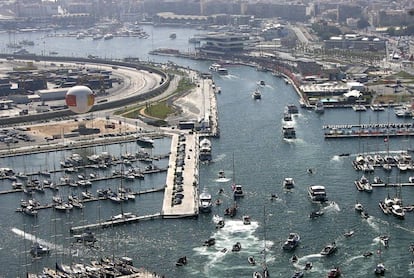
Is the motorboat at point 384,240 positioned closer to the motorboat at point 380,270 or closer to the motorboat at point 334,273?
the motorboat at point 380,270

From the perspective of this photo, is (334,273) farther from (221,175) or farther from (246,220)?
(221,175)

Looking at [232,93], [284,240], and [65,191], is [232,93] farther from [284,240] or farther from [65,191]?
[284,240]

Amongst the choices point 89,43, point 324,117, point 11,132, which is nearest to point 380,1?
point 89,43

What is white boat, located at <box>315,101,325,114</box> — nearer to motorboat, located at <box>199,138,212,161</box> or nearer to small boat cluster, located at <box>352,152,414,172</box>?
motorboat, located at <box>199,138,212,161</box>

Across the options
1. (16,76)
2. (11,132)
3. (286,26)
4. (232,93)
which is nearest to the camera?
(11,132)

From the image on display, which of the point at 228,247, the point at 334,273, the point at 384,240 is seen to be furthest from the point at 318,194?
the point at 334,273

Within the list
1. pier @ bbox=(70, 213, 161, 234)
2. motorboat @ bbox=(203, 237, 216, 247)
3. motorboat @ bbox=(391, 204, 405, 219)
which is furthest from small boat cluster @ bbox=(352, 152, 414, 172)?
motorboat @ bbox=(203, 237, 216, 247)
